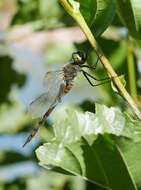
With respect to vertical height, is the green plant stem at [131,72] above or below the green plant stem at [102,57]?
below

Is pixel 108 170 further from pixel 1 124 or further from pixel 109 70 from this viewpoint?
pixel 1 124

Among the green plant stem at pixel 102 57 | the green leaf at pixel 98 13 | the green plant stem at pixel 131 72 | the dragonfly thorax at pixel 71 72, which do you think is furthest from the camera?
the green plant stem at pixel 131 72

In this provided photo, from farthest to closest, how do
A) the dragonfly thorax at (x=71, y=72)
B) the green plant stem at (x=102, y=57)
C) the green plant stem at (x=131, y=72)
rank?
1. the green plant stem at (x=131, y=72)
2. the dragonfly thorax at (x=71, y=72)
3. the green plant stem at (x=102, y=57)

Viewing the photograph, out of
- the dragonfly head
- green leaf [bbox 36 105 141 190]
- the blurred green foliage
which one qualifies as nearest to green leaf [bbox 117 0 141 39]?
the blurred green foliage

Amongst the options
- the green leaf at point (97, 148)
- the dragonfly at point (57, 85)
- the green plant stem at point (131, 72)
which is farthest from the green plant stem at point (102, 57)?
the green plant stem at point (131, 72)

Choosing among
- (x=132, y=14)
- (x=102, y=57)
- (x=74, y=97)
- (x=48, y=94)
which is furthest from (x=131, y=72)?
(x=74, y=97)

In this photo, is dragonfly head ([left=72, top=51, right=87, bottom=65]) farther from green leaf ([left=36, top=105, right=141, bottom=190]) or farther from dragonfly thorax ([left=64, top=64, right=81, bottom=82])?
green leaf ([left=36, top=105, right=141, bottom=190])

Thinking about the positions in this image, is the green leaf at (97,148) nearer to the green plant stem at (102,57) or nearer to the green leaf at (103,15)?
the green plant stem at (102,57)

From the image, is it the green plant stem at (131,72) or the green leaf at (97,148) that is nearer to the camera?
the green leaf at (97,148)
